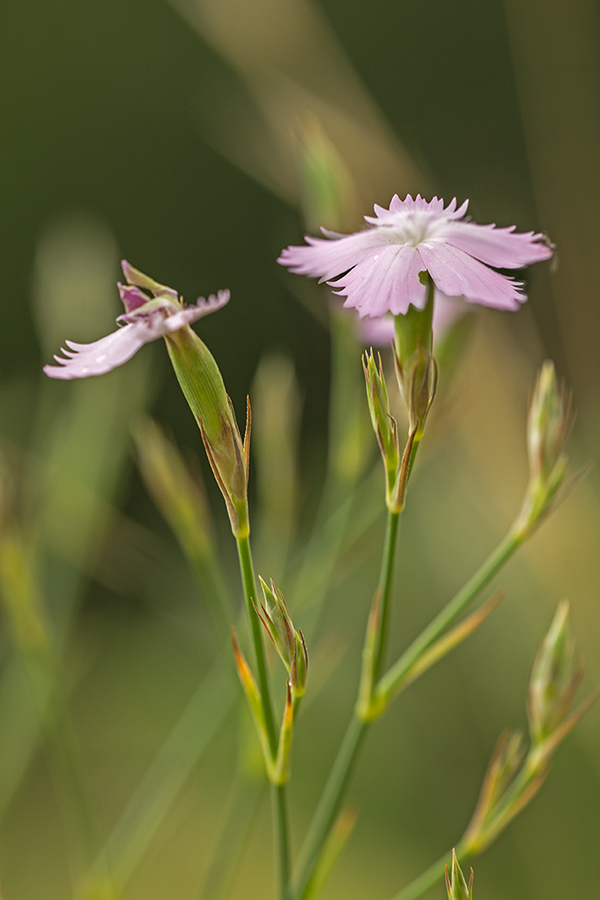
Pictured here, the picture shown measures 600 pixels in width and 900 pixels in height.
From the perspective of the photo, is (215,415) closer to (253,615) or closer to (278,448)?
(253,615)

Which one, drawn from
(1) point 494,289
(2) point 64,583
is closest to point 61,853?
(2) point 64,583

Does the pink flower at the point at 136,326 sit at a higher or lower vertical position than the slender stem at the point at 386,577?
higher

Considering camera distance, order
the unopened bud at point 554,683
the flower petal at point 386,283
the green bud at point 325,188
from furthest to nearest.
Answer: the green bud at point 325,188, the unopened bud at point 554,683, the flower petal at point 386,283

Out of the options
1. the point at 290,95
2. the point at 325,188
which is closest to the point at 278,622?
the point at 325,188

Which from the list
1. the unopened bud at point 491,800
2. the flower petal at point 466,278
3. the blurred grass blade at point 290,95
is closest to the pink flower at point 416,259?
the flower petal at point 466,278

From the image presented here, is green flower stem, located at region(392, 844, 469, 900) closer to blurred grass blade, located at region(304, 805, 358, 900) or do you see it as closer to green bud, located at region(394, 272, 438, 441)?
blurred grass blade, located at region(304, 805, 358, 900)

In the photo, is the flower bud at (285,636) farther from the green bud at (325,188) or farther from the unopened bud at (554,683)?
the green bud at (325,188)

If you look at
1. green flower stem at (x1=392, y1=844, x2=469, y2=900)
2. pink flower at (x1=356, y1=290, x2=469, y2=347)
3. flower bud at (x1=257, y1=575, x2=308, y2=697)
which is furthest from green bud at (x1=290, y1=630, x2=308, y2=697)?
Result: pink flower at (x1=356, y1=290, x2=469, y2=347)
